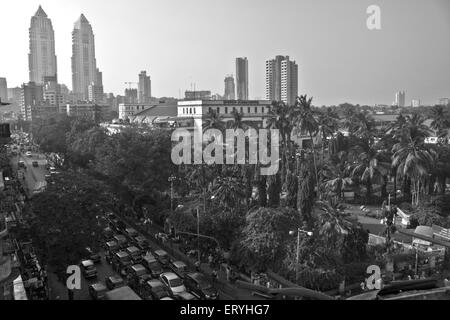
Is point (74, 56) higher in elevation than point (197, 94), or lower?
higher

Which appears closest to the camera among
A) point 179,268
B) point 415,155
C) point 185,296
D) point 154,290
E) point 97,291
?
point 185,296

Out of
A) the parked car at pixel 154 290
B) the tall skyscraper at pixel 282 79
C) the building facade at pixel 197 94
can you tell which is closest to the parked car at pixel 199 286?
the parked car at pixel 154 290

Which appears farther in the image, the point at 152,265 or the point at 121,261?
the point at 121,261

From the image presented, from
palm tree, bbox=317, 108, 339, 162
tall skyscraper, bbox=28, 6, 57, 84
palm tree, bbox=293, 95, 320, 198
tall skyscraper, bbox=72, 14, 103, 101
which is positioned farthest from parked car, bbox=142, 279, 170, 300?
tall skyscraper, bbox=28, 6, 57, 84

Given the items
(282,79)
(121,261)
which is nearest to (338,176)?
(121,261)

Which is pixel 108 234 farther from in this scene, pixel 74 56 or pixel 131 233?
pixel 74 56

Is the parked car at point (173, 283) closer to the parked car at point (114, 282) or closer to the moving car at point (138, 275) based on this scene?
the moving car at point (138, 275)
